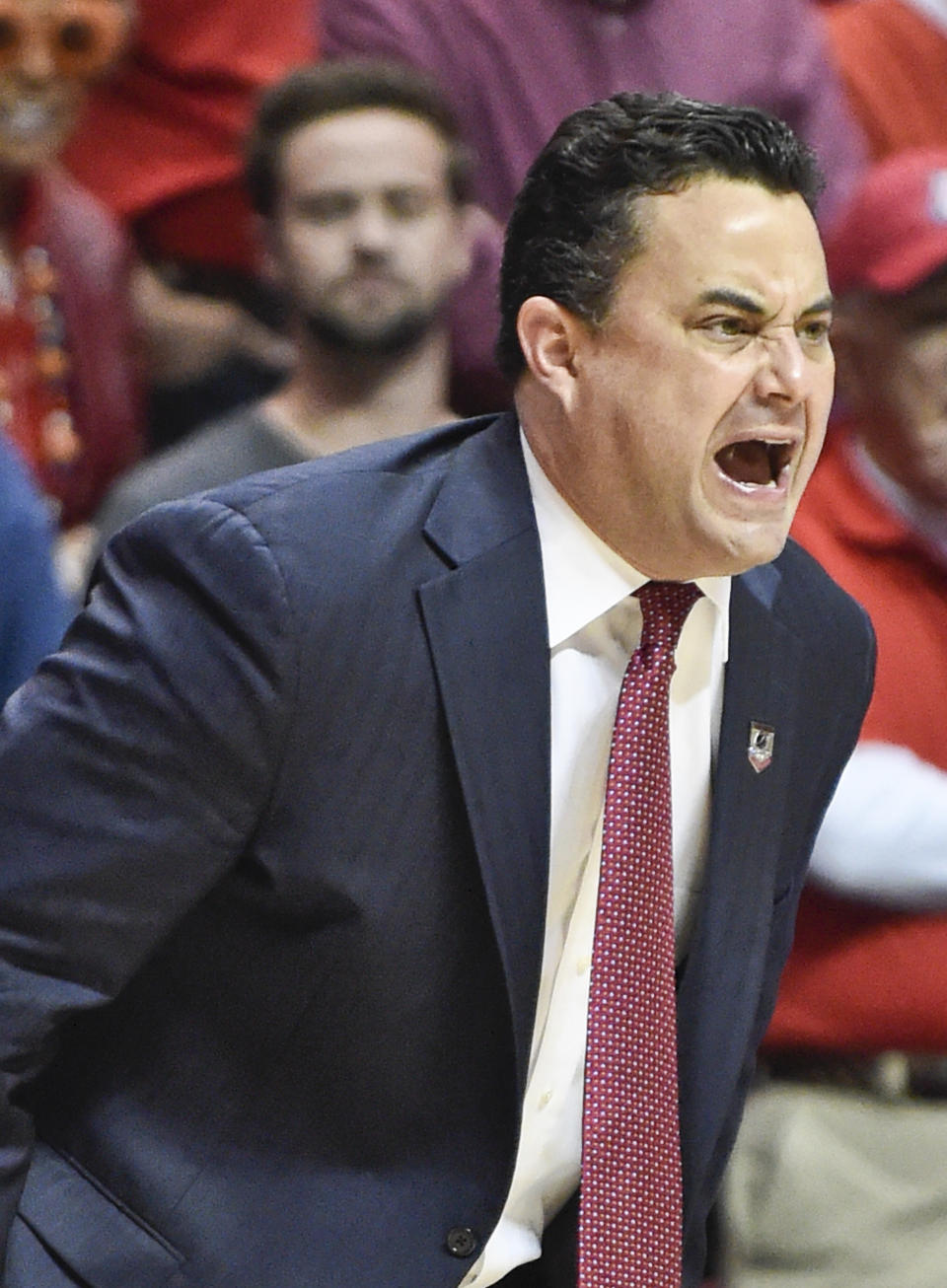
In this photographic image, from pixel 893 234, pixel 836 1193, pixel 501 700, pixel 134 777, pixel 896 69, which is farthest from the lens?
pixel 896 69

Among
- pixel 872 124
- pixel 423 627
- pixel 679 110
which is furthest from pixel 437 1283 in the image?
pixel 872 124

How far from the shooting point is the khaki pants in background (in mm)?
2352

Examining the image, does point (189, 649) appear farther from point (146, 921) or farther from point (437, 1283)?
point (437, 1283)

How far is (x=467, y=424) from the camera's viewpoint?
1.65m

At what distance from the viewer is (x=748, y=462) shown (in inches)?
60.4

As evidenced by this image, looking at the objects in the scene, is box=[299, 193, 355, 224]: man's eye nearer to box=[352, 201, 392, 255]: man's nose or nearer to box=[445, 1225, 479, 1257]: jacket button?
box=[352, 201, 392, 255]: man's nose

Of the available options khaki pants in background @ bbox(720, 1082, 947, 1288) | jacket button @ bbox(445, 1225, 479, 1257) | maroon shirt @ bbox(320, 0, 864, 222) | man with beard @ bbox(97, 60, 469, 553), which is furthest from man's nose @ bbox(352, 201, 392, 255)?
jacket button @ bbox(445, 1225, 479, 1257)

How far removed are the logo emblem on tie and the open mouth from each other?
0.66 ft

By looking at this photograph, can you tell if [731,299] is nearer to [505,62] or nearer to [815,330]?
[815,330]

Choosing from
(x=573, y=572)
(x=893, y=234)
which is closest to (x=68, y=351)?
(x=893, y=234)

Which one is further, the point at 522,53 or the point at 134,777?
the point at 522,53

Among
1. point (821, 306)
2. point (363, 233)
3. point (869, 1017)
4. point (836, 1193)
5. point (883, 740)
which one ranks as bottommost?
point (836, 1193)

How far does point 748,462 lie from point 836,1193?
1123mm

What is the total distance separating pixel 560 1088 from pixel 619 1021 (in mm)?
90
